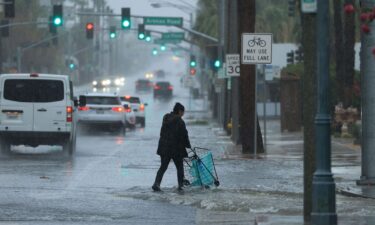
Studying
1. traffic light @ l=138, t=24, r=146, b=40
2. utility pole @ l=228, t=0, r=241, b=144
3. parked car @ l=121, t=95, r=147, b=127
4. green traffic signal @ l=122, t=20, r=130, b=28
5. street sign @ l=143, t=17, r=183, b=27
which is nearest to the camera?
utility pole @ l=228, t=0, r=241, b=144

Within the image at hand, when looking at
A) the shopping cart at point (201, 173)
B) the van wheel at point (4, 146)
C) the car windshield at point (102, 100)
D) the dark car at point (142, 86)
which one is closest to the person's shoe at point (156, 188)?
the shopping cart at point (201, 173)

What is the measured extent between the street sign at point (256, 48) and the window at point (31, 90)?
16.6ft

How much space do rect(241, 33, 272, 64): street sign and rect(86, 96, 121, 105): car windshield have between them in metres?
16.3

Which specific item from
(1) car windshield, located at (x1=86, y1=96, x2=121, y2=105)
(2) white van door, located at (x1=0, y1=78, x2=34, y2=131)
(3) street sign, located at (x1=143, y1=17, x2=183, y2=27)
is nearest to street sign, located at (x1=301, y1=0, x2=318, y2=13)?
(2) white van door, located at (x1=0, y1=78, x2=34, y2=131)

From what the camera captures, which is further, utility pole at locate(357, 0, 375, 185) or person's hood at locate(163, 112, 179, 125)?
utility pole at locate(357, 0, 375, 185)

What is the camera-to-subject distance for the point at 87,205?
58.1 feet

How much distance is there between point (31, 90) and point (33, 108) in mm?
475

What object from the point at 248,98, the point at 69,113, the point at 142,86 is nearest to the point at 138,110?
the point at 248,98

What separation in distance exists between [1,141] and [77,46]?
120 meters

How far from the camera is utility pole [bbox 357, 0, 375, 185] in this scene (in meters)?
20.5

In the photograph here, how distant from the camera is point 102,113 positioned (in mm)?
43281

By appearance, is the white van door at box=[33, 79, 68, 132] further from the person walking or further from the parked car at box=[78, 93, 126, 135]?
the parked car at box=[78, 93, 126, 135]

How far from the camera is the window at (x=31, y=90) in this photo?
29031 millimetres

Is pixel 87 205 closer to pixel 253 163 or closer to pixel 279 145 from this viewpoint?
pixel 253 163
